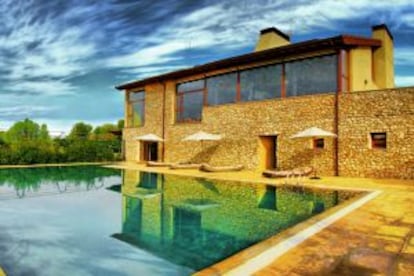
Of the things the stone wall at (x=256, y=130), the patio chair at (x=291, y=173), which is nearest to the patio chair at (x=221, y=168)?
the stone wall at (x=256, y=130)

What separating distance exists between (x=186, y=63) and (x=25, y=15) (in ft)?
45.0

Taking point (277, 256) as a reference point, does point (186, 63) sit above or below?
above

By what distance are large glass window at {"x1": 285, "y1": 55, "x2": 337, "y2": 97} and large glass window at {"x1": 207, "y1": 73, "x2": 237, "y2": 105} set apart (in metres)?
3.38

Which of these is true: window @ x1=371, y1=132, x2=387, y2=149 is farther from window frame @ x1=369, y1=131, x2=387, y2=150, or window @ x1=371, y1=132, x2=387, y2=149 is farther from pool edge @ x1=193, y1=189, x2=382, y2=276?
pool edge @ x1=193, y1=189, x2=382, y2=276

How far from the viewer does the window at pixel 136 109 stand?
25027mm

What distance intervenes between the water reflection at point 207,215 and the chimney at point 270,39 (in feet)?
36.3

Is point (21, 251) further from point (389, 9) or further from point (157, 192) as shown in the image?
point (389, 9)

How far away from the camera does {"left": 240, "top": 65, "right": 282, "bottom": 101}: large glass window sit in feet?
55.5

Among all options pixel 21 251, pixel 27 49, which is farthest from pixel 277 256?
pixel 27 49

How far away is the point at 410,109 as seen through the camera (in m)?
13.0

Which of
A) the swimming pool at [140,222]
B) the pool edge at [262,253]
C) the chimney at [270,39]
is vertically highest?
the chimney at [270,39]

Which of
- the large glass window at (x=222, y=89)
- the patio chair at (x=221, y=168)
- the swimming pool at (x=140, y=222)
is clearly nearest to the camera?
the swimming pool at (x=140, y=222)

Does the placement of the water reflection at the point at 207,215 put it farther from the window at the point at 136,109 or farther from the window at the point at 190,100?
the window at the point at 136,109

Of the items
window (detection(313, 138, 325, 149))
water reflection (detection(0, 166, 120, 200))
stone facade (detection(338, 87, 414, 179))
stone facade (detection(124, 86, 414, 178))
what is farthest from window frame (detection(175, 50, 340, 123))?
water reflection (detection(0, 166, 120, 200))
